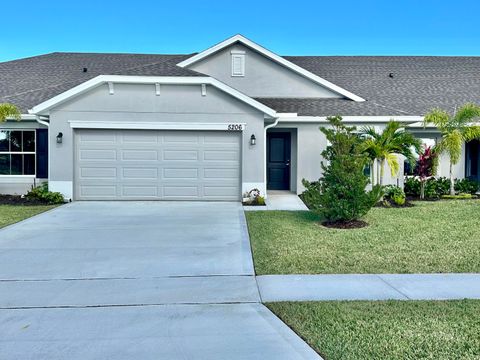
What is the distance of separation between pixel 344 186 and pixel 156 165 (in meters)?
6.50

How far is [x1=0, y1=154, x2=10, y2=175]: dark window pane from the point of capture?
14125 millimetres

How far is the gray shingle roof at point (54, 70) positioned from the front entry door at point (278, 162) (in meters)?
4.69

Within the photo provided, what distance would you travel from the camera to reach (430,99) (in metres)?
16.8

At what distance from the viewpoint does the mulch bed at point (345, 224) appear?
9.18m

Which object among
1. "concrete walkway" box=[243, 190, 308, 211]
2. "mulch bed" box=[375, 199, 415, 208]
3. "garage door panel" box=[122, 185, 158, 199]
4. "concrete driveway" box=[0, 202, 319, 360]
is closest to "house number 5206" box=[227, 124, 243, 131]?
"concrete walkway" box=[243, 190, 308, 211]

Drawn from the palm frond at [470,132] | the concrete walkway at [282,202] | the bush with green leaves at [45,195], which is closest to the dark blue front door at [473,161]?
the palm frond at [470,132]

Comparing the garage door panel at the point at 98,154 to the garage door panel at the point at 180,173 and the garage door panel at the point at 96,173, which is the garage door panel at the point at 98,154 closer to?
the garage door panel at the point at 96,173

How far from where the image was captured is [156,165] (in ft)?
43.4

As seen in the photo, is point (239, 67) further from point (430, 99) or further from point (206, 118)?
point (430, 99)

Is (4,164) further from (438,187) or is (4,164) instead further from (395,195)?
(438,187)

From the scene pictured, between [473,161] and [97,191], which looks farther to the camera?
[473,161]

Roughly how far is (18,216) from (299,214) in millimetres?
7196

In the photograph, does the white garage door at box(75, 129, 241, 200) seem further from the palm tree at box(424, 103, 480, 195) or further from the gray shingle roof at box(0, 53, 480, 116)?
the palm tree at box(424, 103, 480, 195)

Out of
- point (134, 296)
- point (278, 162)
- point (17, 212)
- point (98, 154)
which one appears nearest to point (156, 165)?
point (98, 154)
